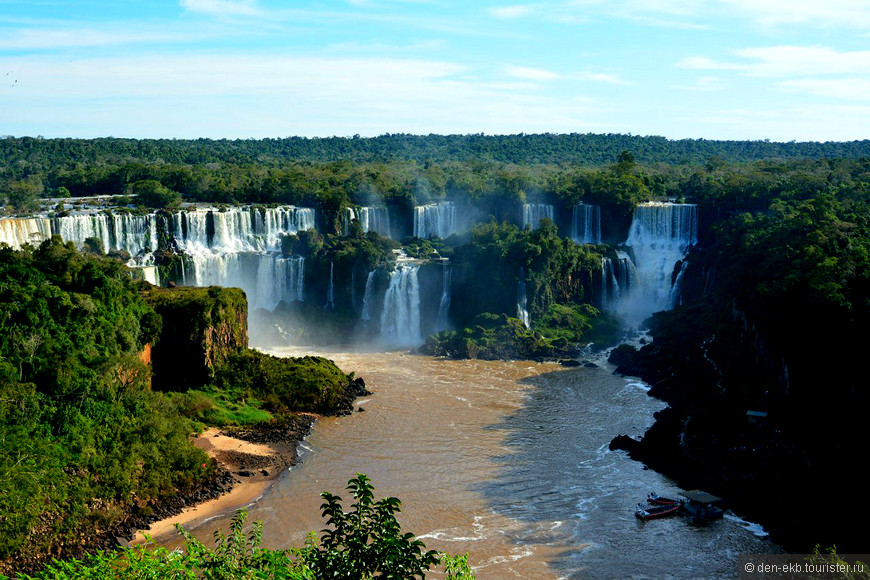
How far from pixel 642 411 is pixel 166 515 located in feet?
76.3

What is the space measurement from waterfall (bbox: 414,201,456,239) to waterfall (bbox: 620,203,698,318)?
14628 mm

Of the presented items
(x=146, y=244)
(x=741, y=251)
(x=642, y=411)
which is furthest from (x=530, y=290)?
(x=146, y=244)

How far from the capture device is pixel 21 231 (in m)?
53.4

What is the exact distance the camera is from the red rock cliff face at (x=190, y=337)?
40.3m

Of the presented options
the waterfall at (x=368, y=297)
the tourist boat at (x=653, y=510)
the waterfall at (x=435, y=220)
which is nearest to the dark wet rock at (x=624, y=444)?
the tourist boat at (x=653, y=510)

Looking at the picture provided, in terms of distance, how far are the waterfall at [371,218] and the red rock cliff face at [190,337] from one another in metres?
27.8

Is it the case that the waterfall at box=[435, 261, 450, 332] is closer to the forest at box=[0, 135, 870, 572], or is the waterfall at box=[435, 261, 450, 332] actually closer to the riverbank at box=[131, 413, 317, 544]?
the forest at box=[0, 135, 870, 572]

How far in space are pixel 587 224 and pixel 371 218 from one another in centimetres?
1722

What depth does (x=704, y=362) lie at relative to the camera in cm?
4738

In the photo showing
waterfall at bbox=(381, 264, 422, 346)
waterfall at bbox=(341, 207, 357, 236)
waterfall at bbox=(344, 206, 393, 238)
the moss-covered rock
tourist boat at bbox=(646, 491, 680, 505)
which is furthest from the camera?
waterfall at bbox=(344, 206, 393, 238)

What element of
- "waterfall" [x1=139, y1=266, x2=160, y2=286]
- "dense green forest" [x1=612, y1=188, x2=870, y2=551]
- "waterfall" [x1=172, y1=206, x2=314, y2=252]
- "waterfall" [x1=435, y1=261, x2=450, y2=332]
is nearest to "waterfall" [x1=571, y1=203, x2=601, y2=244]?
"waterfall" [x1=435, y1=261, x2=450, y2=332]

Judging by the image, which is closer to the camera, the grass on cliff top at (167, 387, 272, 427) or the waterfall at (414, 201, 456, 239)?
the grass on cliff top at (167, 387, 272, 427)

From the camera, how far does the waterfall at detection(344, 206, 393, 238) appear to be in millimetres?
69688

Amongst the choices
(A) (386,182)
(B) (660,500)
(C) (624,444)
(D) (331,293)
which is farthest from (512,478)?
(A) (386,182)
